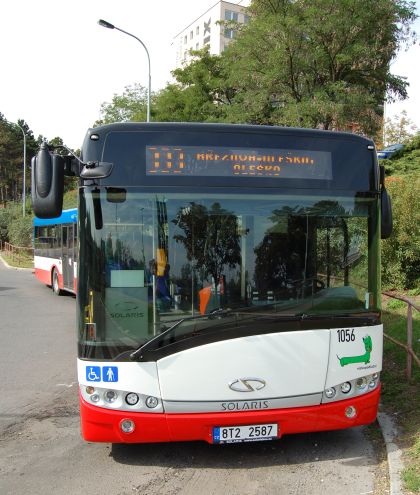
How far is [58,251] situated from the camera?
57.2 ft

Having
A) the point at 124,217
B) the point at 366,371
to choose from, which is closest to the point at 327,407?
the point at 366,371

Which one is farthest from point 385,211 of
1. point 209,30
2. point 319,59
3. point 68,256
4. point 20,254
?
point 209,30

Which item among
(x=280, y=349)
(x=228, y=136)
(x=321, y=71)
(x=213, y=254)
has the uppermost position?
(x=321, y=71)

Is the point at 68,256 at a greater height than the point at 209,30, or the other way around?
the point at 209,30

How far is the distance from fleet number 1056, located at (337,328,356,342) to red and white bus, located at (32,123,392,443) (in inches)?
0.5

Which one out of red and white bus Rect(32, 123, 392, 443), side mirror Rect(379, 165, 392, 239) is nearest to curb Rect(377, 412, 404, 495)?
red and white bus Rect(32, 123, 392, 443)

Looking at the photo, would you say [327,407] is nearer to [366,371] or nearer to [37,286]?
[366,371]

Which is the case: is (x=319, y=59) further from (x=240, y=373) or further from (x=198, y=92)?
(x=240, y=373)

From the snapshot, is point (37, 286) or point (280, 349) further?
point (37, 286)

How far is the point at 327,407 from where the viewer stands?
4.32 metres

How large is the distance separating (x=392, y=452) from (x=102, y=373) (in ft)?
8.43

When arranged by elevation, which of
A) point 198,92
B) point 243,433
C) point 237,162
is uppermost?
point 198,92

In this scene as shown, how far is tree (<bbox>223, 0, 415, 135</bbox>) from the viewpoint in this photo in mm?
17312

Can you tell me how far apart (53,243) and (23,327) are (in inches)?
267
